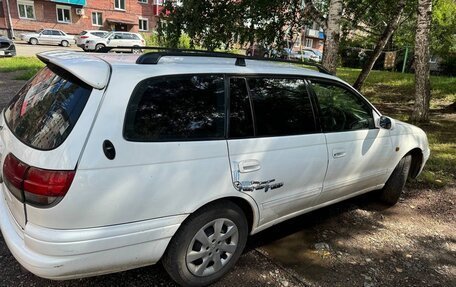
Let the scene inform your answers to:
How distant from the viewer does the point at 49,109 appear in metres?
2.38

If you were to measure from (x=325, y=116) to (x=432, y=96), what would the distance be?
1064cm

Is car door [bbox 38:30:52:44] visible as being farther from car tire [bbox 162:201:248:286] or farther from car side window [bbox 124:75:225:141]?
car tire [bbox 162:201:248:286]

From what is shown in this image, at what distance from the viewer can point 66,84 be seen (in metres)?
2.42

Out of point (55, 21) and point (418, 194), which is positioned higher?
point (55, 21)

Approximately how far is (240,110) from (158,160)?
79 cm

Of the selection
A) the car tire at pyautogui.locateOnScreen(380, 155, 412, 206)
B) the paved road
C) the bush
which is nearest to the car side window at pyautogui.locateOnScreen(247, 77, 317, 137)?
the car tire at pyautogui.locateOnScreen(380, 155, 412, 206)

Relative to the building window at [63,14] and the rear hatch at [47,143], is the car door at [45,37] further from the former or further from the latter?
the rear hatch at [47,143]

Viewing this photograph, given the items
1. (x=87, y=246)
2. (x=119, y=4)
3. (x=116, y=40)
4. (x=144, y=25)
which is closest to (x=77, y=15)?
(x=119, y=4)

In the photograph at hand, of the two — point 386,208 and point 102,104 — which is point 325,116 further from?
point 102,104

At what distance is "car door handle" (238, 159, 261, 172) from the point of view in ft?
8.81

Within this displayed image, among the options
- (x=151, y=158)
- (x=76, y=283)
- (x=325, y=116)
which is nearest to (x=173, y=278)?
(x=76, y=283)

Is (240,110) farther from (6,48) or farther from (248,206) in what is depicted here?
(6,48)

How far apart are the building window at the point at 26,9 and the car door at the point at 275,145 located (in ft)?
128

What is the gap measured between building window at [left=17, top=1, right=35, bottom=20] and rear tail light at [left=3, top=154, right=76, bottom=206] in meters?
39.1
